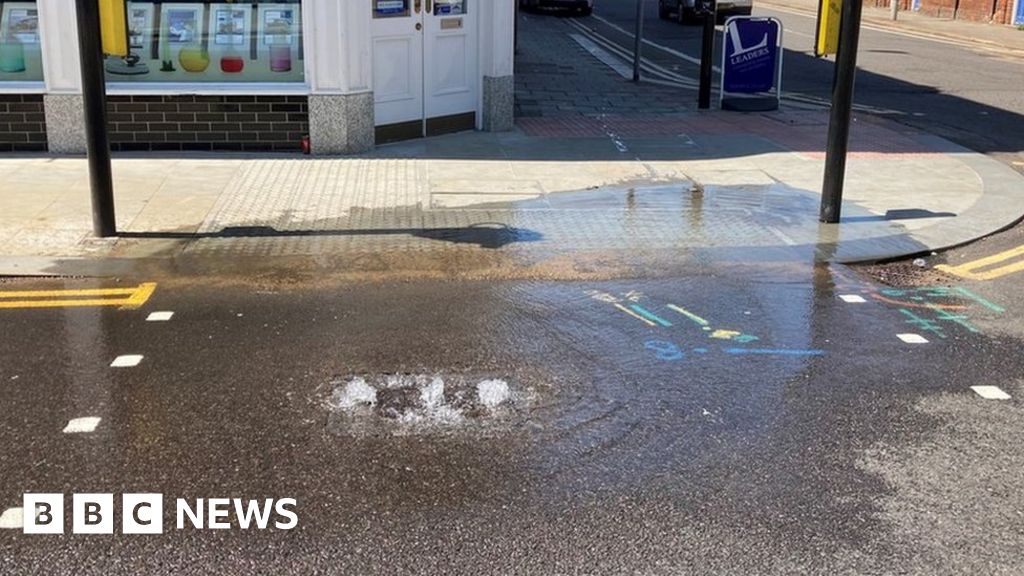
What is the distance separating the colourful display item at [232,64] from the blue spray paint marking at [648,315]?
6.43 meters

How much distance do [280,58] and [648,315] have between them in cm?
643

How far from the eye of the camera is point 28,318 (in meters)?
6.59

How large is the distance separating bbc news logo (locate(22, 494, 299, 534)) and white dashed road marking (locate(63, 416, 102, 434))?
64 centimetres

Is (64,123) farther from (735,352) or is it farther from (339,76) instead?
(735,352)

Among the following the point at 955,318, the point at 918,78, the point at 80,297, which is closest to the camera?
the point at 955,318

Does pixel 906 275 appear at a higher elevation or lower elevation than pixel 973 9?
lower

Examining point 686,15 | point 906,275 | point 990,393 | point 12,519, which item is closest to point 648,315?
point 990,393

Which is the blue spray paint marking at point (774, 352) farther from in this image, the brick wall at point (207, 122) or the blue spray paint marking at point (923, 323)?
the brick wall at point (207, 122)

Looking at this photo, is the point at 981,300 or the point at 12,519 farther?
the point at 981,300

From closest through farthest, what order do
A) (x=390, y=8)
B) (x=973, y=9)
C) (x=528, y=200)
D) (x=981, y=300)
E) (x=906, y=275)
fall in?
(x=981, y=300), (x=906, y=275), (x=528, y=200), (x=390, y=8), (x=973, y=9)

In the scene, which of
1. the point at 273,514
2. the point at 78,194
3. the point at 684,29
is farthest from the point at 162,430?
the point at 684,29

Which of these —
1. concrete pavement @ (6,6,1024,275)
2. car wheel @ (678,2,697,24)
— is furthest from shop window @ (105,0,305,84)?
car wheel @ (678,2,697,24)

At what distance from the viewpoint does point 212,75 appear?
11664 mm

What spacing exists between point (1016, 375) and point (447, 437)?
3178 mm
